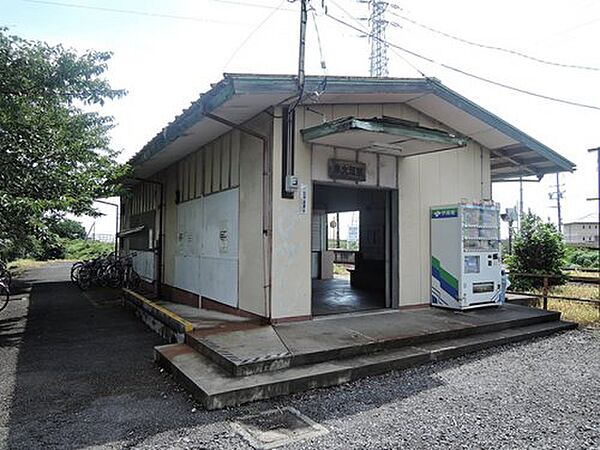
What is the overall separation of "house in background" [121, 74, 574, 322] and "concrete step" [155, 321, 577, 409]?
1399 millimetres

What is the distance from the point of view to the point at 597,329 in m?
6.56

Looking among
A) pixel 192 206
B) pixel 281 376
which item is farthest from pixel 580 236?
pixel 281 376

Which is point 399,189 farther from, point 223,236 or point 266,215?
point 223,236

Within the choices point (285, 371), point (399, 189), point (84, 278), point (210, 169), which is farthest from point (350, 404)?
point (84, 278)

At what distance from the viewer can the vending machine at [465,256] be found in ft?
22.3

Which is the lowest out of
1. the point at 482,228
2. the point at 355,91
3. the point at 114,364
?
the point at 114,364

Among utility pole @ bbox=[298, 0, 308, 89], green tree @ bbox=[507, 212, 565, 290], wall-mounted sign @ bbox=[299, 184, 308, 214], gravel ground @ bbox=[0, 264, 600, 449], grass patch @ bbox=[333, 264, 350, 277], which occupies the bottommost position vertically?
gravel ground @ bbox=[0, 264, 600, 449]

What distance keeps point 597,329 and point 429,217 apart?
308cm

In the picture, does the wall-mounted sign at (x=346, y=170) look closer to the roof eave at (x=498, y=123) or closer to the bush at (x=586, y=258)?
the roof eave at (x=498, y=123)

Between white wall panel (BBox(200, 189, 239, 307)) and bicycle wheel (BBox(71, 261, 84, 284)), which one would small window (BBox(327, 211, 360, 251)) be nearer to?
white wall panel (BBox(200, 189, 239, 307))

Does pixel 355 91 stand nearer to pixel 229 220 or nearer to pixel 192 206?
pixel 229 220

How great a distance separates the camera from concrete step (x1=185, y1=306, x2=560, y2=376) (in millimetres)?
4199

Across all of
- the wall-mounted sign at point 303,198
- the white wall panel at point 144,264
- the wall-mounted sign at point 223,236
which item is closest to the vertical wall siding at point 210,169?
the wall-mounted sign at point 223,236

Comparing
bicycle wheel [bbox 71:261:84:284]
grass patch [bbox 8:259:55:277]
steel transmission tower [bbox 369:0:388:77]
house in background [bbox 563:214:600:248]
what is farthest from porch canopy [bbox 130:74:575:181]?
house in background [bbox 563:214:600:248]
